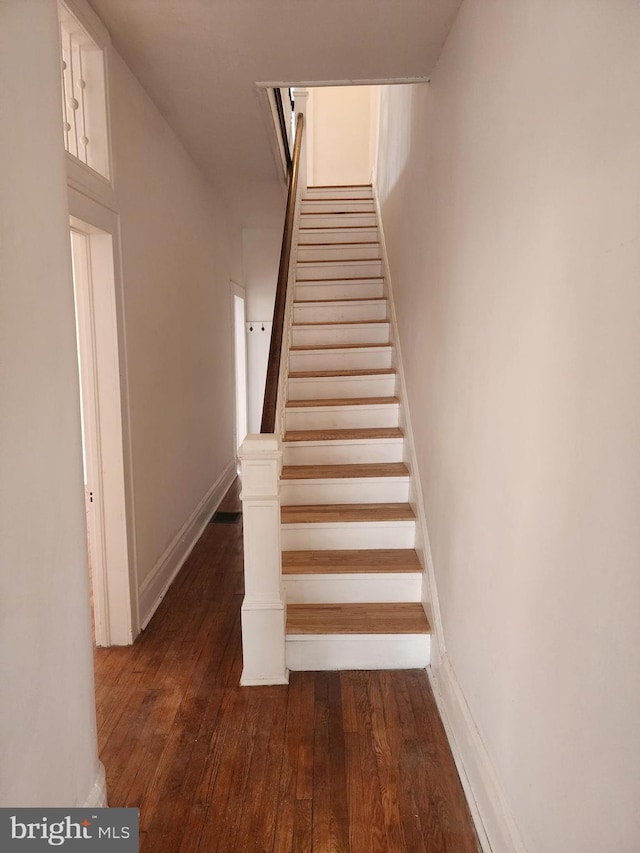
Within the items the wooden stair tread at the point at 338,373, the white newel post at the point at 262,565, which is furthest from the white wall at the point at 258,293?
the white newel post at the point at 262,565

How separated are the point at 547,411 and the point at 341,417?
90.5 inches

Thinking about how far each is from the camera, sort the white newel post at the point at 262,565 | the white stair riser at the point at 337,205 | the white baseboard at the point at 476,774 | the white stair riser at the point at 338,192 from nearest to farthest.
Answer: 1. the white baseboard at the point at 476,774
2. the white newel post at the point at 262,565
3. the white stair riser at the point at 337,205
4. the white stair riser at the point at 338,192

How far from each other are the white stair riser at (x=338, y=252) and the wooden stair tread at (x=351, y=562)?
2841 mm

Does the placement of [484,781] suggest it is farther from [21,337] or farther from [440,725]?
[21,337]

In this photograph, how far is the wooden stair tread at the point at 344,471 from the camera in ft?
10.0

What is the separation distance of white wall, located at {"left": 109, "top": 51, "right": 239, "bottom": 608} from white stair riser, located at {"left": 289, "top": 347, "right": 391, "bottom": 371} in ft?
2.61

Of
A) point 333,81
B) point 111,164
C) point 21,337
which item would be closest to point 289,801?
point 21,337

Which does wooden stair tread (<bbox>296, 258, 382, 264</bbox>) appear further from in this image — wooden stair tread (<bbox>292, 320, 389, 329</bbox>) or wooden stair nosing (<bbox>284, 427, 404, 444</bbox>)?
wooden stair nosing (<bbox>284, 427, 404, 444</bbox>)

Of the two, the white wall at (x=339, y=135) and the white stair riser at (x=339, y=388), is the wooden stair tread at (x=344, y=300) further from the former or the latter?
the white wall at (x=339, y=135)

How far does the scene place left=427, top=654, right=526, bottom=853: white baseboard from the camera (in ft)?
4.96

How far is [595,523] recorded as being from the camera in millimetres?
1043

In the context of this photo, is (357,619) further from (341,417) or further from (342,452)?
(341,417)

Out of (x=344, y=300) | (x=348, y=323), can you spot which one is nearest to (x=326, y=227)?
(x=344, y=300)

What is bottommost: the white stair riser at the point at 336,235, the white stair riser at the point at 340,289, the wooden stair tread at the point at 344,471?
the wooden stair tread at the point at 344,471
